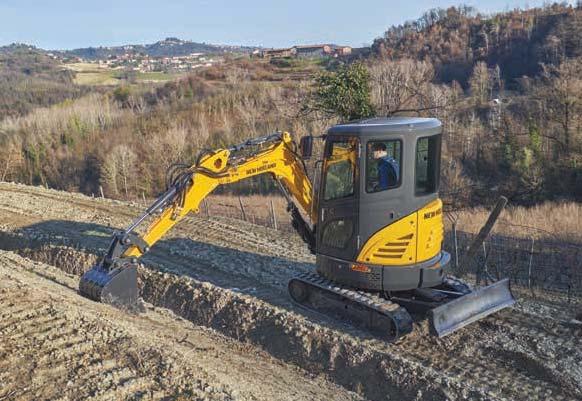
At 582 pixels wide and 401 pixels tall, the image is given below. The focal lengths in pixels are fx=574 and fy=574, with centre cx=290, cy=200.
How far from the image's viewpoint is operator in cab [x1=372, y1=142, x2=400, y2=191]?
324 inches

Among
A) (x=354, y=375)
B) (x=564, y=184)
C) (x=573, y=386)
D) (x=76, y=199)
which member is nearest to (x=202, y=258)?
(x=354, y=375)

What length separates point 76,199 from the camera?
20.4 m

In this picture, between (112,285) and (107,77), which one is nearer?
(112,285)

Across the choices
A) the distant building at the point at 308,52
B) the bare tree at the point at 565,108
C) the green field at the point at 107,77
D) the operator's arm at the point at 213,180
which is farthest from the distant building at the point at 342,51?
the operator's arm at the point at 213,180

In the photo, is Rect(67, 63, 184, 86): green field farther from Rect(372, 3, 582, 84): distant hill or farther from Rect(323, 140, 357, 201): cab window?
Rect(323, 140, 357, 201): cab window

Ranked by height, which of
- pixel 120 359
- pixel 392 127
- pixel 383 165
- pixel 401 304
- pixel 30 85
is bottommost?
pixel 401 304

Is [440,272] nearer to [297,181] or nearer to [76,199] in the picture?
[297,181]

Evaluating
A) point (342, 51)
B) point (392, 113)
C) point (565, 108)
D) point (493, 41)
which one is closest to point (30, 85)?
point (342, 51)

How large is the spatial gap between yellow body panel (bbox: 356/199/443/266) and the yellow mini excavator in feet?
0.05

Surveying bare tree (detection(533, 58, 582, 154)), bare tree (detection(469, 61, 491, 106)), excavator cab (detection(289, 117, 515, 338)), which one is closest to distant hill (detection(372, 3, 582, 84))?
bare tree (detection(469, 61, 491, 106))

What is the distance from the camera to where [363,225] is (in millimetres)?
8469

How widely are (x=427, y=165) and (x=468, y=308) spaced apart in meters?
2.19

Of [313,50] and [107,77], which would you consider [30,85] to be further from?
[313,50]

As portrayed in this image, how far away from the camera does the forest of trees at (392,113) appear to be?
2578cm
